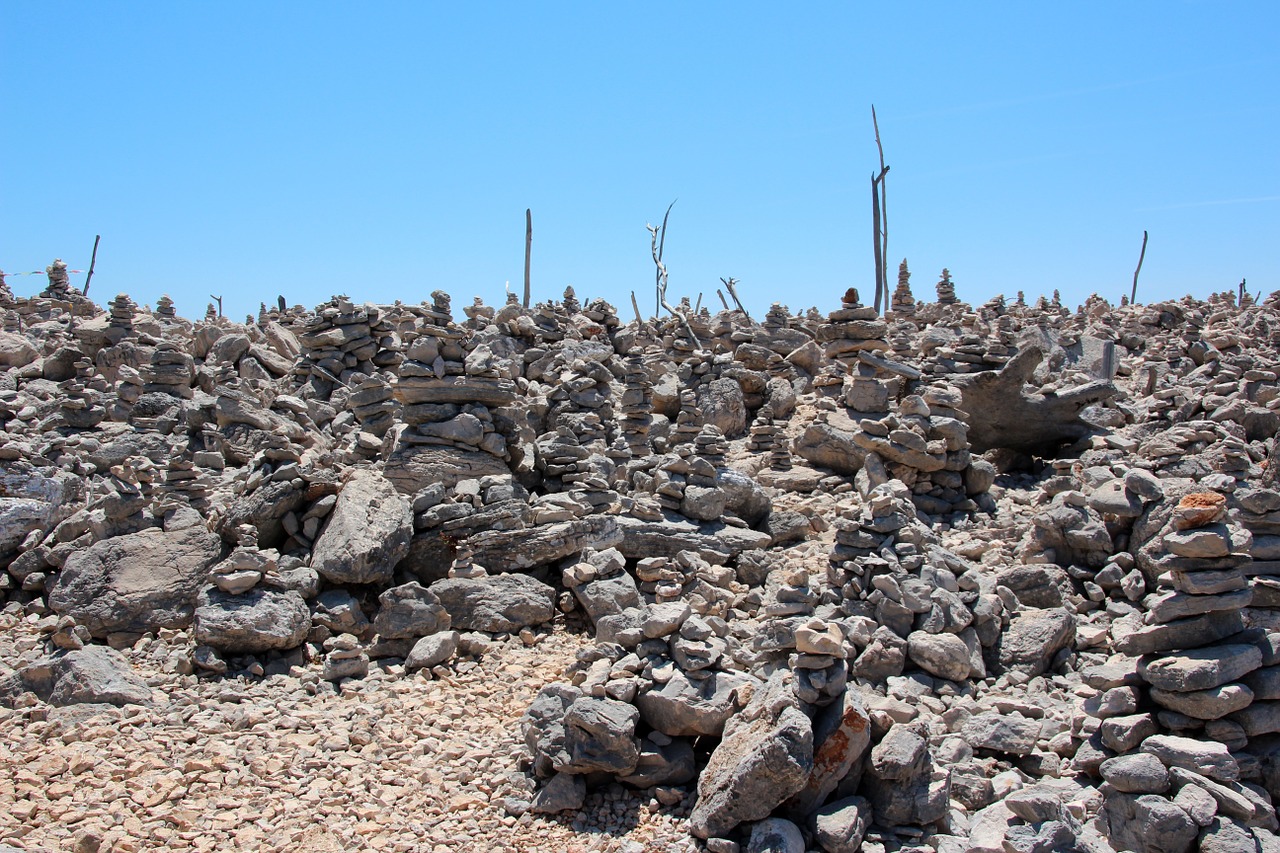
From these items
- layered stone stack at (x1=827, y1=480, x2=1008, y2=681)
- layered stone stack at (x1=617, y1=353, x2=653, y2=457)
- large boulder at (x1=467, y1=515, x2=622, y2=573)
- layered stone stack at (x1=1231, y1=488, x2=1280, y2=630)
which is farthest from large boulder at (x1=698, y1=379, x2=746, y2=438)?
layered stone stack at (x1=1231, y1=488, x2=1280, y2=630)

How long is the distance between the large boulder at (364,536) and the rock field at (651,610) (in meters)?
0.05

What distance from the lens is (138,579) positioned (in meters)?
9.80

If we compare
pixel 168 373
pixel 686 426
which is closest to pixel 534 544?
pixel 686 426

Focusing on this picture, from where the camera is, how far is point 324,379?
60.8 ft

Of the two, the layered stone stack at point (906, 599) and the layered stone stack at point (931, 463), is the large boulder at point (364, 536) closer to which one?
the layered stone stack at point (906, 599)

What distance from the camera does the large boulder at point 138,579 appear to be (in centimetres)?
953

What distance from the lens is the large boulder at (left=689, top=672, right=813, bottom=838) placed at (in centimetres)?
594

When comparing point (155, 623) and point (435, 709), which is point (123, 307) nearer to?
point (155, 623)

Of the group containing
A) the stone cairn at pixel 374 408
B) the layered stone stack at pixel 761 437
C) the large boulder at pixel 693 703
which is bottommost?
the large boulder at pixel 693 703

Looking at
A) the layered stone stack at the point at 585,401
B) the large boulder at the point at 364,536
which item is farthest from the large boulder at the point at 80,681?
the layered stone stack at the point at 585,401

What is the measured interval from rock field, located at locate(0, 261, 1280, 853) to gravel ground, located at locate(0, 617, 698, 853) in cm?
3

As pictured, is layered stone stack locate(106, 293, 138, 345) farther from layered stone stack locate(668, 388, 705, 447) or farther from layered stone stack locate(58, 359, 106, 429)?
layered stone stack locate(668, 388, 705, 447)

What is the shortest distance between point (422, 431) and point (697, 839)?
301 inches

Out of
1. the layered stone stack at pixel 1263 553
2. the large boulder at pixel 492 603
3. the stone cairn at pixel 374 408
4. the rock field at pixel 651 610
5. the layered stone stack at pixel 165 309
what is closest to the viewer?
the rock field at pixel 651 610
